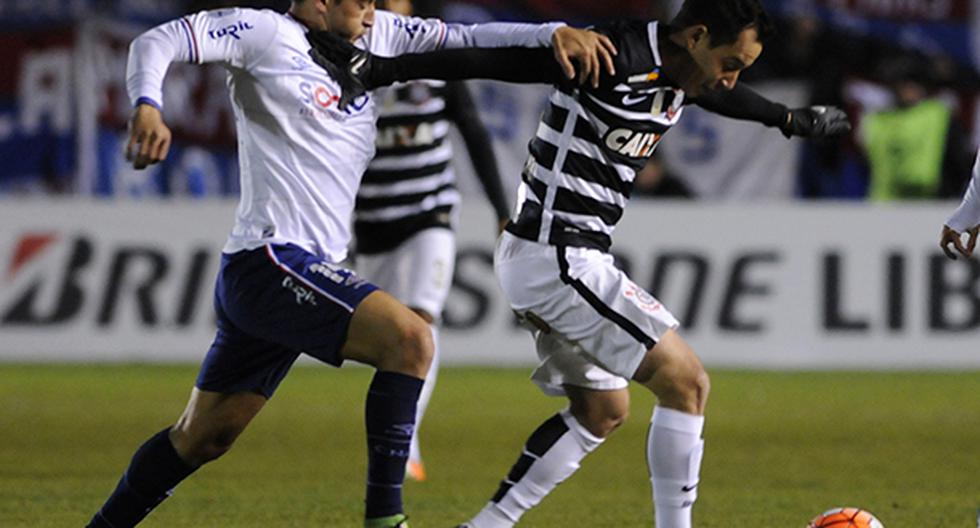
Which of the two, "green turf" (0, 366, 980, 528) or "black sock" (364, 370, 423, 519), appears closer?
"black sock" (364, 370, 423, 519)

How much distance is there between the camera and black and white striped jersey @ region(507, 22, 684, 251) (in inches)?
222

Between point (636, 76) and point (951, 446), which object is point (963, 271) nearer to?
point (951, 446)

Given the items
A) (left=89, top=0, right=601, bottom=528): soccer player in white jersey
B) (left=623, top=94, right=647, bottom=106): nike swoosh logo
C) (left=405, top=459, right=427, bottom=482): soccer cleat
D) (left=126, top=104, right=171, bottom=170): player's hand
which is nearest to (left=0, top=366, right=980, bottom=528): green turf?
(left=405, top=459, right=427, bottom=482): soccer cleat

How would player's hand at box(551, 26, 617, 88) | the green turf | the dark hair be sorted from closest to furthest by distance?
player's hand at box(551, 26, 617, 88), the dark hair, the green turf

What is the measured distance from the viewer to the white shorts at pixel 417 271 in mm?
8227

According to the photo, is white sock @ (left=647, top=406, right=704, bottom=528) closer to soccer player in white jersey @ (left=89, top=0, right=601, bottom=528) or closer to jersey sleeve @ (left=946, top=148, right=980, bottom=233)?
soccer player in white jersey @ (left=89, top=0, right=601, bottom=528)

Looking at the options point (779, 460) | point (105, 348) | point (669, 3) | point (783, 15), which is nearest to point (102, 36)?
point (105, 348)

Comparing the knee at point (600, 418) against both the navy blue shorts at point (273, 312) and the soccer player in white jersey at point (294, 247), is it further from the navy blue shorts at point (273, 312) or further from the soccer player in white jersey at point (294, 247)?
the navy blue shorts at point (273, 312)

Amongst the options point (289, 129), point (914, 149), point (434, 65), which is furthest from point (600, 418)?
point (914, 149)

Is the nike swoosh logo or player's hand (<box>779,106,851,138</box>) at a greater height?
the nike swoosh logo

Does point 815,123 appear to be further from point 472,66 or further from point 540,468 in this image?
point 540,468

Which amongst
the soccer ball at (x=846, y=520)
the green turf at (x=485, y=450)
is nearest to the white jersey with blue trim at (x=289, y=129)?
the green turf at (x=485, y=450)

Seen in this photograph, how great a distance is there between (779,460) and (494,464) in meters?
1.44

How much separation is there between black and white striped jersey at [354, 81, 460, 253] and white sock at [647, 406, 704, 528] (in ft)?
9.26
